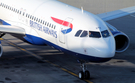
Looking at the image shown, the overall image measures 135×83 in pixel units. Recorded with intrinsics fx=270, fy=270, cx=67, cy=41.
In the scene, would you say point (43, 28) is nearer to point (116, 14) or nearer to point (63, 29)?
point (63, 29)

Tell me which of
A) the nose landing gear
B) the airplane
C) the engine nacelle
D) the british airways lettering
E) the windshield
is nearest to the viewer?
the airplane

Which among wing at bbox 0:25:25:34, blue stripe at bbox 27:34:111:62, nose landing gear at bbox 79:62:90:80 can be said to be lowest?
nose landing gear at bbox 79:62:90:80

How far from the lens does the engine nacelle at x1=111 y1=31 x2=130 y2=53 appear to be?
775 inches

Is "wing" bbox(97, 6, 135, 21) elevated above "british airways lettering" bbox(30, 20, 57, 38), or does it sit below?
above

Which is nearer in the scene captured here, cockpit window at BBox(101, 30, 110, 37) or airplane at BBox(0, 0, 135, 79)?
airplane at BBox(0, 0, 135, 79)

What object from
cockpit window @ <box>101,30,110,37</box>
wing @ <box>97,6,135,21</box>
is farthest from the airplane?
wing @ <box>97,6,135,21</box>

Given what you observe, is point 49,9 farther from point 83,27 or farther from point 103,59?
point 103,59

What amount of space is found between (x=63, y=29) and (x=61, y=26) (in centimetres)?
39

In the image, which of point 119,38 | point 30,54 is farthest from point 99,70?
point 30,54

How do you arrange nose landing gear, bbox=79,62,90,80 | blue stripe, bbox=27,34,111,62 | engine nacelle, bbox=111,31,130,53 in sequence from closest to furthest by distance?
blue stripe, bbox=27,34,111,62, nose landing gear, bbox=79,62,90,80, engine nacelle, bbox=111,31,130,53

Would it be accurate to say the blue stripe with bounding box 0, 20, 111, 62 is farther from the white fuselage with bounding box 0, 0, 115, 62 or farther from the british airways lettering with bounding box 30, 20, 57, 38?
the british airways lettering with bounding box 30, 20, 57, 38

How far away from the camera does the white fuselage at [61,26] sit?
14953mm

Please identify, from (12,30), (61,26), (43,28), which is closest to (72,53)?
(61,26)

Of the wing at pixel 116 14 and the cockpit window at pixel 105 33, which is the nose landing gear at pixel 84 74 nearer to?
the cockpit window at pixel 105 33
